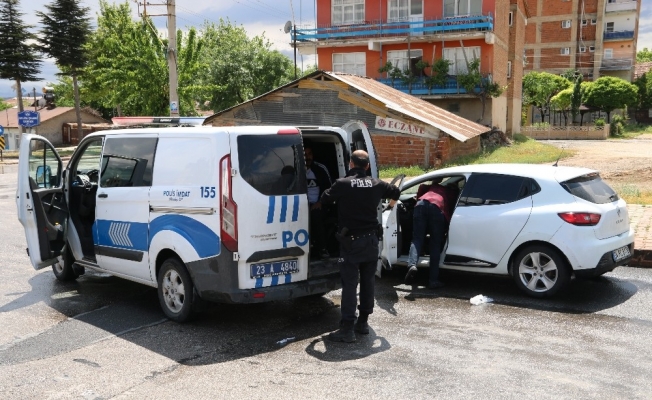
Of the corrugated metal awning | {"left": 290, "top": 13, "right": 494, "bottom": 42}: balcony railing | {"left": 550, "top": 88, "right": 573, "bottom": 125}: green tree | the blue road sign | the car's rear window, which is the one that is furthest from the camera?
{"left": 550, "top": 88, "right": 573, "bottom": 125}: green tree

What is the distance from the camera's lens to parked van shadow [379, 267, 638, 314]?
685cm

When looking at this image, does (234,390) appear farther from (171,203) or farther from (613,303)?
(613,303)

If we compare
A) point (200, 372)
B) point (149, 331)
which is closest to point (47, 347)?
point (149, 331)

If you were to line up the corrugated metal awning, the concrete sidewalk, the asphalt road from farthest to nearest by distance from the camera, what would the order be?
the corrugated metal awning, the concrete sidewalk, the asphalt road

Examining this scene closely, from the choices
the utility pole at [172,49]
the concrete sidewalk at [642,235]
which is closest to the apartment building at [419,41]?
the utility pole at [172,49]

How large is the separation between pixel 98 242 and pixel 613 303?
578 cm

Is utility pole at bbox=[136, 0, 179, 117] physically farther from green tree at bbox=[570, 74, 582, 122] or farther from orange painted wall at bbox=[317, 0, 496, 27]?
green tree at bbox=[570, 74, 582, 122]

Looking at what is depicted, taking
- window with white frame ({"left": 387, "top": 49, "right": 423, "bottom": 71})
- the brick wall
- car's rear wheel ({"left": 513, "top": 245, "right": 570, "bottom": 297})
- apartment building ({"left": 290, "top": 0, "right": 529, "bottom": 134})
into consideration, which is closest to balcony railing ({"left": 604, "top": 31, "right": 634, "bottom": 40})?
the brick wall

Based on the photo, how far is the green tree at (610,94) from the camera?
5572 cm

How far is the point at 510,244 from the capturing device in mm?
7176

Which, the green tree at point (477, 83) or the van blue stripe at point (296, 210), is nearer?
the van blue stripe at point (296, 210)

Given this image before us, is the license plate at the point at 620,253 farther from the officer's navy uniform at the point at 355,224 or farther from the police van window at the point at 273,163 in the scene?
the police van window at the point at 273,163

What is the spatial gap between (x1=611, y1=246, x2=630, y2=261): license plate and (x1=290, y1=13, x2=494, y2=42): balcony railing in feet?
100

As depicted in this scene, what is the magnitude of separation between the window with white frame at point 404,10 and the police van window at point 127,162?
3332 centimetres
